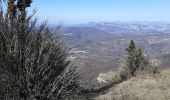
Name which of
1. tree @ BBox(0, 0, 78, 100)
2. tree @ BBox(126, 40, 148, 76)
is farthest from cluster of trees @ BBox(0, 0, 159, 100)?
tree @ BBox(126, 40, 148, 76)

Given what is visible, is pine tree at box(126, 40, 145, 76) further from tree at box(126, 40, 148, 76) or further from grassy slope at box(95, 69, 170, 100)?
grassy slope at box(95, 69, 170, 100)

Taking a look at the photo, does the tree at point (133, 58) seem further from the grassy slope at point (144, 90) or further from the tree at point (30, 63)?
the tree at point (30, 63)

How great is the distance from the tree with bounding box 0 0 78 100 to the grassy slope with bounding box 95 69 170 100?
5429 mm

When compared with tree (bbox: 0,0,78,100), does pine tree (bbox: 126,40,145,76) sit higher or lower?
lower

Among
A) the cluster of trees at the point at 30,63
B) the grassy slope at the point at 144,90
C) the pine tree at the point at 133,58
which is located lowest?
the pine tree at the point at 133,58

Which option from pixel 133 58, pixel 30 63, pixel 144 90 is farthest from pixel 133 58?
pixel 30 63

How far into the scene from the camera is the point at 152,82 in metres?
19.1

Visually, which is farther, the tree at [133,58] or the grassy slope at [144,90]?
the tree at [133,58]

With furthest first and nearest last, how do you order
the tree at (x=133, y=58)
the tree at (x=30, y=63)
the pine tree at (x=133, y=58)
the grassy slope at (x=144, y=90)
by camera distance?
the pine tree at (x=133, y=58) → the tree at (x=133, y=58) → the grassy slope at (x=144, y=90) → the tree at (x=30, y=63)

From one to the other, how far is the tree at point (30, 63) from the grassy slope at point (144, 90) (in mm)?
5429

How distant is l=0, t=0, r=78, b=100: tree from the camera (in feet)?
29.7

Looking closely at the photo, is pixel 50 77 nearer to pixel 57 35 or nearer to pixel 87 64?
pixel 57 35

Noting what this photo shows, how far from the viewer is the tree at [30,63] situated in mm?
9055

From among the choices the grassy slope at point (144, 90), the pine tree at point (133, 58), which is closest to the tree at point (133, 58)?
the pine tree at point (133, 58)
